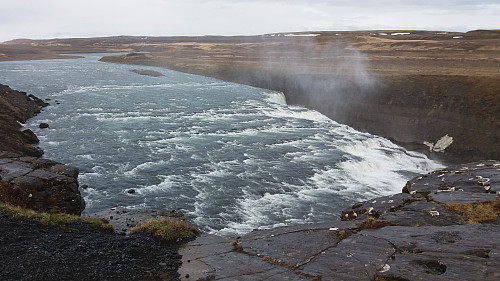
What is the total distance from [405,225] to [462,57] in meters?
85.3

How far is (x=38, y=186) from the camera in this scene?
22.9m

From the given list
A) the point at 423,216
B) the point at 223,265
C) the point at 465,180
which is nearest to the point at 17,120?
the point at 223,265

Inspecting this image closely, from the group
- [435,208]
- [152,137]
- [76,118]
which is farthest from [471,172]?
[76,118]

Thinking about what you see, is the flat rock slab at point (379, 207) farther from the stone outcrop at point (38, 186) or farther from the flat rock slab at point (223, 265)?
the stone outcrop at point (38, 186)

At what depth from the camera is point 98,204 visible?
26062 mm

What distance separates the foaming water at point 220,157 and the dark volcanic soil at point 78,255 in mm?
8654

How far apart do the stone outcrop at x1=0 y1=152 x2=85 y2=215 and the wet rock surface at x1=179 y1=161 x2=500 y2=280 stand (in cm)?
1067

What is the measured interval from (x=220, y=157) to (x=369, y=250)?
24.5 metres

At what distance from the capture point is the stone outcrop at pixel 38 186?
21359mm

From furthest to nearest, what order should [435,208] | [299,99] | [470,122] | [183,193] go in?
[299,99], [470,122], [183,193], [435,208]

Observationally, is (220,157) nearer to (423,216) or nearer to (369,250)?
(423,216)

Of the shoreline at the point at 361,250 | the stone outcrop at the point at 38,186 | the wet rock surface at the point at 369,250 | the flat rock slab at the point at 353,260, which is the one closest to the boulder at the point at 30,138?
the stone outcrop at the point at 38,186

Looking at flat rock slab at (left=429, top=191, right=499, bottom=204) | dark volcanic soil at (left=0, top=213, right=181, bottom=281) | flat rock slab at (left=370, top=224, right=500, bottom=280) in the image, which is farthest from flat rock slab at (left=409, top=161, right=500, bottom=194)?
dark volcanic soil at (left=0, top=213, right=181, bottom=281)

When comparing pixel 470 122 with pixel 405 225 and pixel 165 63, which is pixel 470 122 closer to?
pixel 405 225
